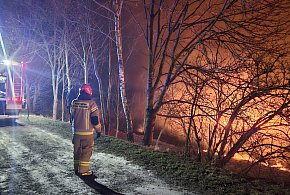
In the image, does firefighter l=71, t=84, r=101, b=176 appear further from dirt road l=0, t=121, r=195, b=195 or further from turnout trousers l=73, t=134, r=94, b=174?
dirt road l=0, t=121, r=195, b=195

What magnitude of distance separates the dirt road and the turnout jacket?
92 cm

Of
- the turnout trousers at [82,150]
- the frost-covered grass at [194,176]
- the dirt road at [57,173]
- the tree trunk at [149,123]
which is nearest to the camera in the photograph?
the dirt road at [57,173]

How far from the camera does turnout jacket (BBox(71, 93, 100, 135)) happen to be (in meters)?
5.18

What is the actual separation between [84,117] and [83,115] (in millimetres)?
44

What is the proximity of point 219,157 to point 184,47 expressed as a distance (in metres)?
4.04

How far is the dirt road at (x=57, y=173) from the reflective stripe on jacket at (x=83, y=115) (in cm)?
91

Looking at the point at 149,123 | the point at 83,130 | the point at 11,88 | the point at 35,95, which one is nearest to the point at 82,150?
the point at 83,130

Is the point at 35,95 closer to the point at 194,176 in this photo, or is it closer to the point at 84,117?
the point at 84,117

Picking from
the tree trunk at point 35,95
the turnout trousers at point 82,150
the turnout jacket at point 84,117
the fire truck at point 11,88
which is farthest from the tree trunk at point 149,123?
the tree trunk at point 35,95

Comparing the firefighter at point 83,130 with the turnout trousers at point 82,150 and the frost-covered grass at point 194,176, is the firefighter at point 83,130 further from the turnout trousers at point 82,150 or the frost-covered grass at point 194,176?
the frost-covered grass at point 194,176

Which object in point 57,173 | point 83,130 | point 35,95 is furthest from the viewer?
point 35,95

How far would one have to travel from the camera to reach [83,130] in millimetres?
5176

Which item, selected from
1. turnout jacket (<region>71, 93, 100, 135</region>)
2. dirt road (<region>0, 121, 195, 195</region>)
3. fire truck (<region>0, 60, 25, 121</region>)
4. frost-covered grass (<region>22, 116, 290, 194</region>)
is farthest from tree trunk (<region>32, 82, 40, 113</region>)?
turnout jacket (<region>71, 93, 100, 135</region>)

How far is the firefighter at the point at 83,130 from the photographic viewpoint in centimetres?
517
